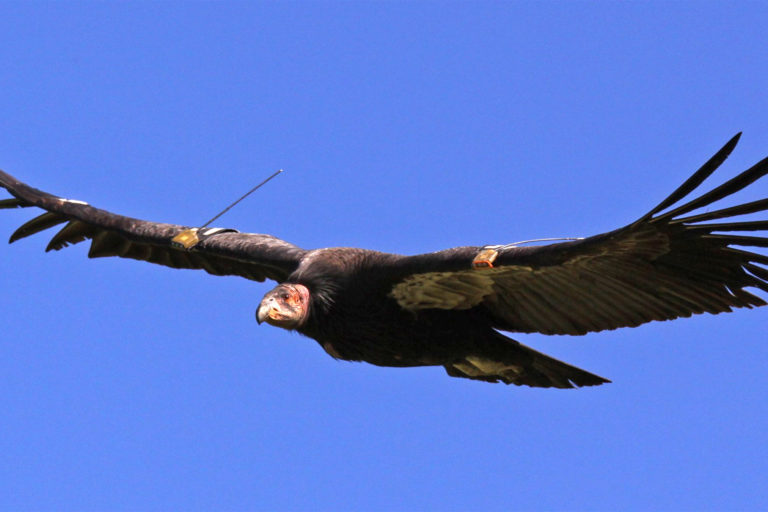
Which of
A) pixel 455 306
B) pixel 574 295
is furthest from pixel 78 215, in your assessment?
pixel 574 295

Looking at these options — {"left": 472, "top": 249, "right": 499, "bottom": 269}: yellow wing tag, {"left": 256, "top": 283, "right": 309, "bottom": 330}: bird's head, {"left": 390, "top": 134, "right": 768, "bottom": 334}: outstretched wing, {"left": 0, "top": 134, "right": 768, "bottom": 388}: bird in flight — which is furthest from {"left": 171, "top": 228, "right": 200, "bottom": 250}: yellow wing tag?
{"left": 472, "top": 249, "right": 499, "bottom": 269}: yellow wing tag

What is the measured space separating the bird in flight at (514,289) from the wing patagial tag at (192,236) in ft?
1.68

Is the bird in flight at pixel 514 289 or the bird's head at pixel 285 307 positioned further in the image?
the bird's head at pixel 285 307

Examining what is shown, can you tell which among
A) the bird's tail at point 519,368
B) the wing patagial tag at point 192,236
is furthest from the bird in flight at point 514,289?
the wing patagial tag at point 192,236

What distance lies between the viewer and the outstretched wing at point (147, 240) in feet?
30.9

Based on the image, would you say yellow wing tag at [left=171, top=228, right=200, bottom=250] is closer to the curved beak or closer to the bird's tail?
the curved beak

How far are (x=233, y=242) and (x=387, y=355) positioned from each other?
203 centimetres

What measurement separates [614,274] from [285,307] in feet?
7.05

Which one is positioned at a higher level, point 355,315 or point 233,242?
point 233,242

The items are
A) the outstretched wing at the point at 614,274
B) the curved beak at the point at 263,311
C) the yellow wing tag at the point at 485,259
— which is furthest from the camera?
the curved beak at the point at 263,311

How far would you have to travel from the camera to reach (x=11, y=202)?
10977 millimetres

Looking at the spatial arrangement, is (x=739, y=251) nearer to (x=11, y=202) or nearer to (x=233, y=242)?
(x=233, y=242)

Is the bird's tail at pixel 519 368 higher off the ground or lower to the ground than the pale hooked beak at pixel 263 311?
lower

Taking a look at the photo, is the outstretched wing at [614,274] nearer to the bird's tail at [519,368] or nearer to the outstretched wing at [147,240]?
the bird's tail at [519,368]
